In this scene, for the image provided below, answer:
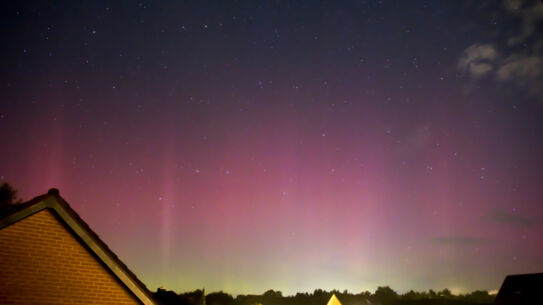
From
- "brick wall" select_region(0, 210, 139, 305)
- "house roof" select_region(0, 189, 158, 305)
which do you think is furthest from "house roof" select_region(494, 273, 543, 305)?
"brick wall" select_region(0, 210, 139, 305)

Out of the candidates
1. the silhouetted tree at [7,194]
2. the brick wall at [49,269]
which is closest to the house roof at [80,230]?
the brick wall at [49,269]

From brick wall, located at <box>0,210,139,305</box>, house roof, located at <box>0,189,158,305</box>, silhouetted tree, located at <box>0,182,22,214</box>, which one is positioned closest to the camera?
brick wall, located at <box>0,210,139,305</box>

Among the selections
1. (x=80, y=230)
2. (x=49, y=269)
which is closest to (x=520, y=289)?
(x=80, y=230)

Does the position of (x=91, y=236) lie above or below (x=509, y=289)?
above

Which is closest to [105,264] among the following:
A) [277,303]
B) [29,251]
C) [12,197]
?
[29,251]

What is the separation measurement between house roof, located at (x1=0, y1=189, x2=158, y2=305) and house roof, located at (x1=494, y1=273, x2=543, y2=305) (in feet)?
127

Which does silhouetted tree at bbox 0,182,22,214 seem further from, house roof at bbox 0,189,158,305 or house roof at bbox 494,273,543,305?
house roof at bbox 494,273,543,305

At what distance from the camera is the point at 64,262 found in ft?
27.7

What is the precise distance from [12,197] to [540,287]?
2053 inches

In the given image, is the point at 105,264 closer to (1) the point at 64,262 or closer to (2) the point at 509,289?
(1) the point at 64,262

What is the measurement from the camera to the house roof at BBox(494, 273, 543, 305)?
113ft

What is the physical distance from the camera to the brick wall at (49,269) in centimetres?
785

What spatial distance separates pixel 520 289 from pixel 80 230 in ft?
140

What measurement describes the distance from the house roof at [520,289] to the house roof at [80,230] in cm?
3877
